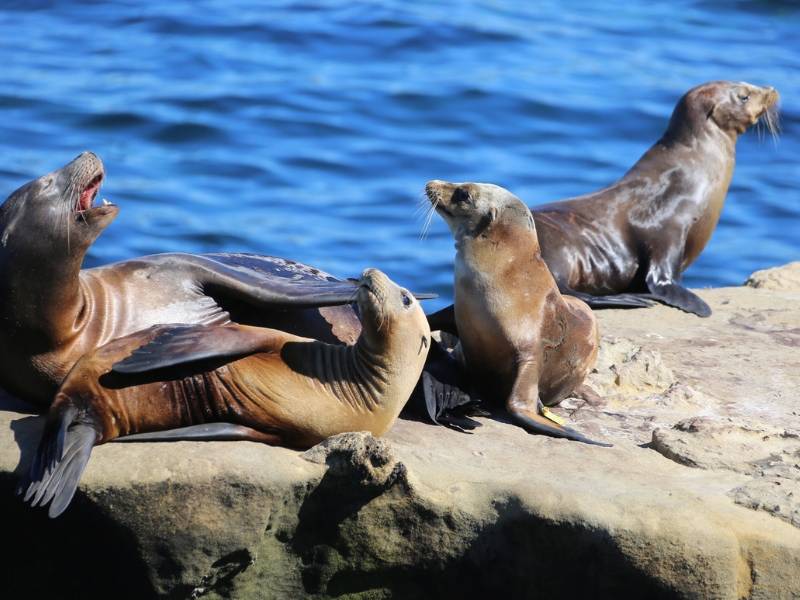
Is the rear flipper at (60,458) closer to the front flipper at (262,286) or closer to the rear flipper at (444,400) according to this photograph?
the front flipper at (262,286)

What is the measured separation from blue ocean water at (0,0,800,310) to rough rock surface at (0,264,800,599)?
6763 millimetres

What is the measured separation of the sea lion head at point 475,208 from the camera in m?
5.57

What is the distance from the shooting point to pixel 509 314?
5352 mm

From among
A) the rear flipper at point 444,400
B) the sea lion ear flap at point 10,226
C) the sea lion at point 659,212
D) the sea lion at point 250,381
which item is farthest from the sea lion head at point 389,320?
the sea lion at point 659,212

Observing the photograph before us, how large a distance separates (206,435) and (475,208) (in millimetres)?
2084

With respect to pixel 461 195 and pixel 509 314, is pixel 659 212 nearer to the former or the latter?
pixel 461 195

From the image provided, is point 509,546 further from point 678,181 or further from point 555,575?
point 678,181

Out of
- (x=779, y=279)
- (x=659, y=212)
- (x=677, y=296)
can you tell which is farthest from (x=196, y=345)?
(x=779, y=279)

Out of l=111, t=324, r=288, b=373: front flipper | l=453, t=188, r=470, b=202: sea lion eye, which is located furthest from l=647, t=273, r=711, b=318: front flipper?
l=111, t=324, r=288, b=373: front flipper

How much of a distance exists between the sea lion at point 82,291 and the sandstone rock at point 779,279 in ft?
14.6

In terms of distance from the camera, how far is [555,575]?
395 centimetres

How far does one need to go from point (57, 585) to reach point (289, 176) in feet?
31.2

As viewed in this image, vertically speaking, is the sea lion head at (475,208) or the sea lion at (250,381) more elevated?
the sea lion head at (475,208)

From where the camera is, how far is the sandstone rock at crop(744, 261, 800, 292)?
8359mm
